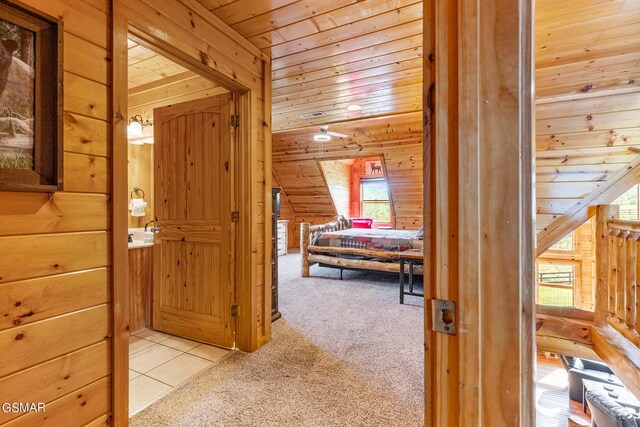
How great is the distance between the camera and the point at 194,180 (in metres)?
2.58

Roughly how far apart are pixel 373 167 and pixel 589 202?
4981mm

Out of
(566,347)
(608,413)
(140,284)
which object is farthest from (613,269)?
(140,284)

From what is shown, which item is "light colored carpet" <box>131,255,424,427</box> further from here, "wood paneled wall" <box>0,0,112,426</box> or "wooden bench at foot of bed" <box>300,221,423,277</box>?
"wooden bench at foot of bed" <box>300,221,423,277</box>

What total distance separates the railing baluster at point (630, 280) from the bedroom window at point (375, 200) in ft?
18.7

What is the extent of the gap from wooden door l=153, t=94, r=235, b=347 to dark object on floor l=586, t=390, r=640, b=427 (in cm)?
325

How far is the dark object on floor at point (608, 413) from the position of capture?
2412 millimetres

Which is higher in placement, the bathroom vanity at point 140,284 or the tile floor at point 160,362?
the bathroom vanity at point 140,284

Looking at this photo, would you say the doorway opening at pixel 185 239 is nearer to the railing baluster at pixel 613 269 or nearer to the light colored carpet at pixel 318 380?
the light colored carpet at pixel 318 380

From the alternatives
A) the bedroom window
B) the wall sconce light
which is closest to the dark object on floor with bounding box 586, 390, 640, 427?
the wall sconce light

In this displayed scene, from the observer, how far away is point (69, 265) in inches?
50.1

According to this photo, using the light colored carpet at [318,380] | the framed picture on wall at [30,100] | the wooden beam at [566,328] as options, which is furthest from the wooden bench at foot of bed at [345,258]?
the framed picture on wall at [30,100]

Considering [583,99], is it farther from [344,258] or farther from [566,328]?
[344,258]

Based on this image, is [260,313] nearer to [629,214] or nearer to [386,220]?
[386,220]

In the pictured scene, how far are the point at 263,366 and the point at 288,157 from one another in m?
5.57
